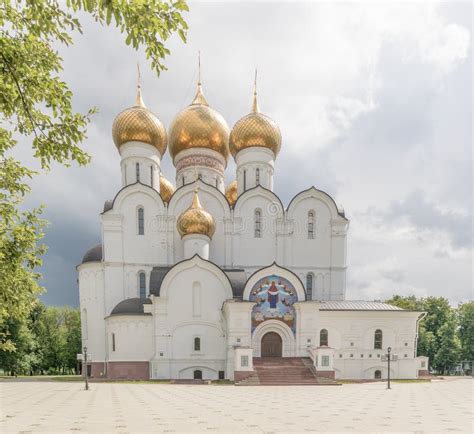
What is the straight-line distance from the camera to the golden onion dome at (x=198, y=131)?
29.1 metres

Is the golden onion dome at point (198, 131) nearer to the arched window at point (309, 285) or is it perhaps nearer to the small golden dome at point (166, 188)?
the small golden dome at point (166, 188)

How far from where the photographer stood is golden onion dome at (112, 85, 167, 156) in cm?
2709

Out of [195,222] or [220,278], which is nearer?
[220,278]

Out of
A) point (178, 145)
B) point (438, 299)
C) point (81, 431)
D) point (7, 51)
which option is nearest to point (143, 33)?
point (7, 51)

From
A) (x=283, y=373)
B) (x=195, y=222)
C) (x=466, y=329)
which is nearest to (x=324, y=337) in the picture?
(x=283, y=373)

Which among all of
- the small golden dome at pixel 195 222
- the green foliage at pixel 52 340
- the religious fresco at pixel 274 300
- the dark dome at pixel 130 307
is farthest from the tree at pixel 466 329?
the green foliage at pixel 52 340

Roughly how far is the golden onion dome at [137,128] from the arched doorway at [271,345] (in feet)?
56.6

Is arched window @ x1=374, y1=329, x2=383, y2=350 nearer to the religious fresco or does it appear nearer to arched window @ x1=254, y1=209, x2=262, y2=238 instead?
the religious fresco

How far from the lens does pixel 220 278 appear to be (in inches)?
865

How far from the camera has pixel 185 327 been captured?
70.5ft

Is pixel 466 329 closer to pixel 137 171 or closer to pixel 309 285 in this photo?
pixel 309 285

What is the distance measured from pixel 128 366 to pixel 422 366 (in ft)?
64.4

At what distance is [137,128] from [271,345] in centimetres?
1907

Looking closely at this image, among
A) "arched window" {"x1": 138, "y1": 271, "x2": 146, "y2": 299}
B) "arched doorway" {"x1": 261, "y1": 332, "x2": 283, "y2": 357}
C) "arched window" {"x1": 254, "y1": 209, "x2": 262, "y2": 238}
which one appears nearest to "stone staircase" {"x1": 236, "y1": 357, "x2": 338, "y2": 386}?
"arched doorway" {"x1": 261, "y1": 332, "x2": 283, "y2": 357}
